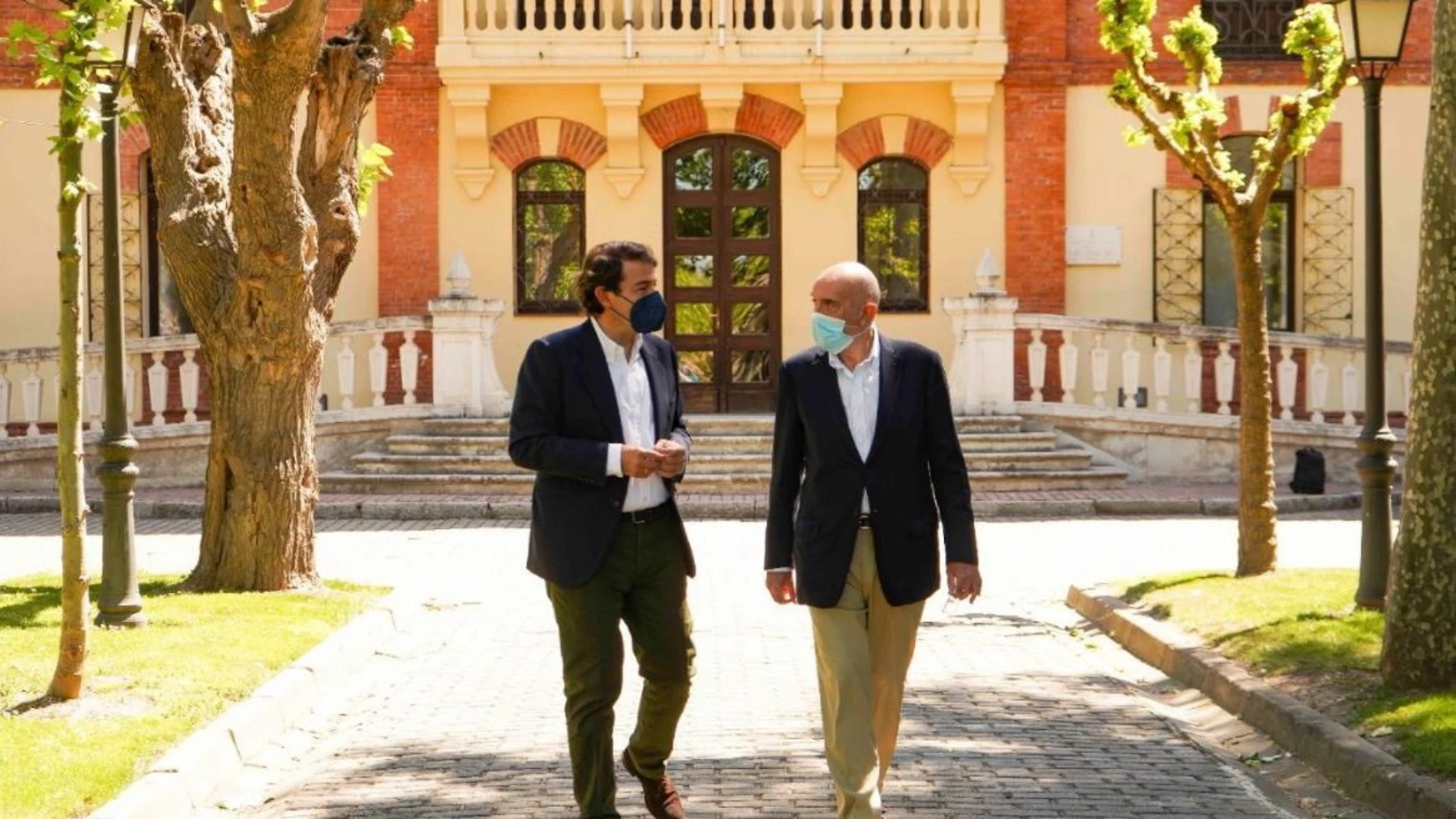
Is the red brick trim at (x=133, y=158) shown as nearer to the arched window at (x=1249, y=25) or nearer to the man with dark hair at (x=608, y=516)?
the arched window at (x=1249, y=25)

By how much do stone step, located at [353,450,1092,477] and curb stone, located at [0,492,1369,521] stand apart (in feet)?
4.34

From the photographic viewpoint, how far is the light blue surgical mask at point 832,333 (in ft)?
22.7

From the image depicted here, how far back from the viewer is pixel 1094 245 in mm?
26938

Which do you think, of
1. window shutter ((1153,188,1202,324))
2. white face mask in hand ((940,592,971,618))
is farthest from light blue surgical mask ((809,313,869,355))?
window shutter ((1153,188,1202,324))

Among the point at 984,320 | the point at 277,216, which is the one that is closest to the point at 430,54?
the point at 984,320

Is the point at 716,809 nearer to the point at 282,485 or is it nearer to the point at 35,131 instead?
the point at 282,485

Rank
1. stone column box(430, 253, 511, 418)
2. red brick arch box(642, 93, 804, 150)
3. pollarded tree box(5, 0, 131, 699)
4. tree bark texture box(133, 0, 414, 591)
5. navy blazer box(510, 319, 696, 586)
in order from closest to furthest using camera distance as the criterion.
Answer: navy blazer box(510, 319, 696, 586)
pollarded tree box(5, 0, 131, 699)
tree bark texture box(133, 0, 414, 591)
stone column box(430, 253, 511, 418)
red brick arch box(642, 93, 804, 150)

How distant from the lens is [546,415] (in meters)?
7.29

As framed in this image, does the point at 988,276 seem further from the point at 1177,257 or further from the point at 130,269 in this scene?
the point at 130,269

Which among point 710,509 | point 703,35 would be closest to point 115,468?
point 710,509

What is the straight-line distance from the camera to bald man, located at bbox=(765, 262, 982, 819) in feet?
22.6

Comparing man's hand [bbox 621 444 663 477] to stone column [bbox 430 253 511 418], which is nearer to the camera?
man's hand [bbox 621 444 663 477]

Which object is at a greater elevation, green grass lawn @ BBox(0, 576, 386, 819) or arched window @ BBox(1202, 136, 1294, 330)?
arched window @ BBox(1202, 136, 1294, 330)

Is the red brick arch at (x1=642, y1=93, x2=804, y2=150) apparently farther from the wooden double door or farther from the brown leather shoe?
the brown leather shoe
